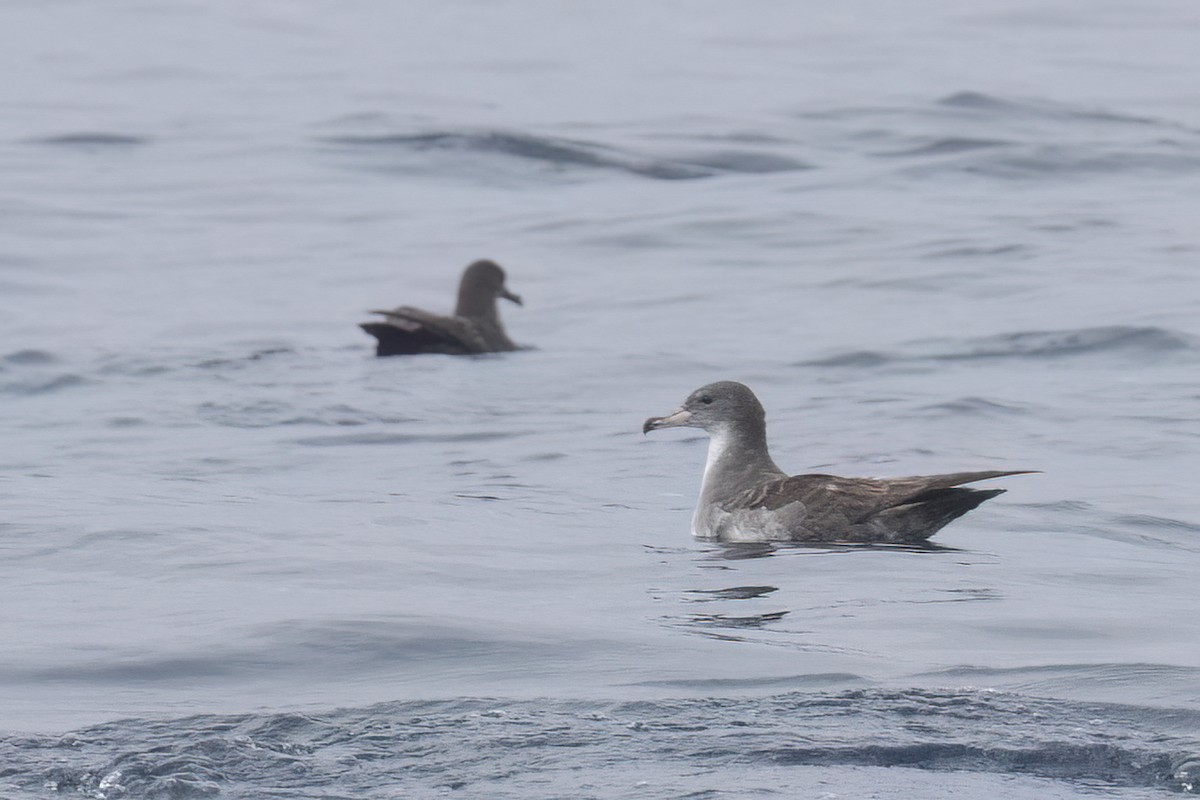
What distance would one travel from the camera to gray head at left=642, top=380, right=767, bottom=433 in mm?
11516

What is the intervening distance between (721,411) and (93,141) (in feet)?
80.8

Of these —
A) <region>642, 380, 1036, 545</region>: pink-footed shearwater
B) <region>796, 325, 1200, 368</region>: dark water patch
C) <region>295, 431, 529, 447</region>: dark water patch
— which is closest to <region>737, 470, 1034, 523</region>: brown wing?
<region>642, 380, 1036, 545</region>: pink-footed shearwater

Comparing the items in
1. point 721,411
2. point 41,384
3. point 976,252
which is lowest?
point 41,384

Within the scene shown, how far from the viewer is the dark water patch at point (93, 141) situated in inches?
1330

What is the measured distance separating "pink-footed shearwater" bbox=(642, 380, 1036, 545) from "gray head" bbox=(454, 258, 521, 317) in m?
8.23

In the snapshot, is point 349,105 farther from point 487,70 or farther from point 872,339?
point 872,339

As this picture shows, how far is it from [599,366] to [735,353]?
1308 mm

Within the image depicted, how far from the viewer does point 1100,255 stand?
23234 mm

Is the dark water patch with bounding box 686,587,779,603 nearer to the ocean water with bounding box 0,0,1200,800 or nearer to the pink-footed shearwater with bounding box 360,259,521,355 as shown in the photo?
the ocean water with bounding box 0,0,1200,800

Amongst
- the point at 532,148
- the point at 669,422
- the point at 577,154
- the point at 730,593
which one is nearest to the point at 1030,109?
the point at 577,154

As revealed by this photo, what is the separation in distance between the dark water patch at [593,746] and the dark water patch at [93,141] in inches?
1109

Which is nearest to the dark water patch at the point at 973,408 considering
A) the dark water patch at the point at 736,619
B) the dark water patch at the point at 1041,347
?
the dark water patch at the point at 1041,347

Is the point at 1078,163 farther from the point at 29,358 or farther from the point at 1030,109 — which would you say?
the point at 29,358

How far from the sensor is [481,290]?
769 inches
